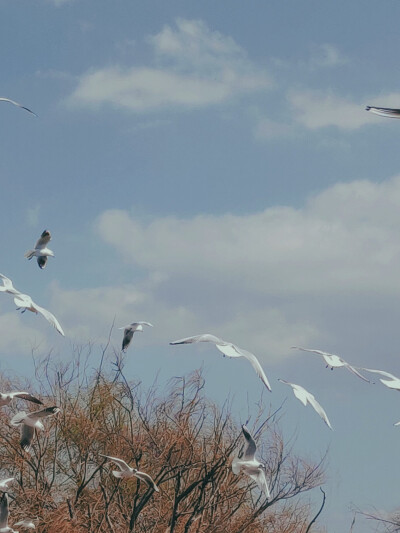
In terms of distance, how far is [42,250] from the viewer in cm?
799

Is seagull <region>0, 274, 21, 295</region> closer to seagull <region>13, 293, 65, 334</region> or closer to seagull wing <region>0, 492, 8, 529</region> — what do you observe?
seagull <region>13, 293, 65, 334</region>

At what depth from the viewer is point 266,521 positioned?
16547mm

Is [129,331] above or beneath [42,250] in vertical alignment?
beneath

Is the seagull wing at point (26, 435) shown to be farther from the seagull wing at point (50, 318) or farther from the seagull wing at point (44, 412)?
the seagull wing at point (50, 318)

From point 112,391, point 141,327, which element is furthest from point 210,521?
point 141,327

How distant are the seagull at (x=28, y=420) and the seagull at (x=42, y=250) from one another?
1415 mm

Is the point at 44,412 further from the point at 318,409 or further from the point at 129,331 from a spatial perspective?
the point at 318,409

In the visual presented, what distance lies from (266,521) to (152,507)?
2587 millimetres

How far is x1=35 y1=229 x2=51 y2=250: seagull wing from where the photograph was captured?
802cm

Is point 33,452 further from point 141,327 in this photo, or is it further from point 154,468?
point 141,327

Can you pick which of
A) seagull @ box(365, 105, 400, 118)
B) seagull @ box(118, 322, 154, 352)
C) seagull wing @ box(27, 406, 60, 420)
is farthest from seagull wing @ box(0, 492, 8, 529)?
seagull @ box(365, 105, 400, 118)

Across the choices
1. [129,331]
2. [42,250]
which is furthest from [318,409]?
[42,250]

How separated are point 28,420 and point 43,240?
169cm

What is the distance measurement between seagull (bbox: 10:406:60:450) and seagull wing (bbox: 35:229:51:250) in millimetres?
1574
